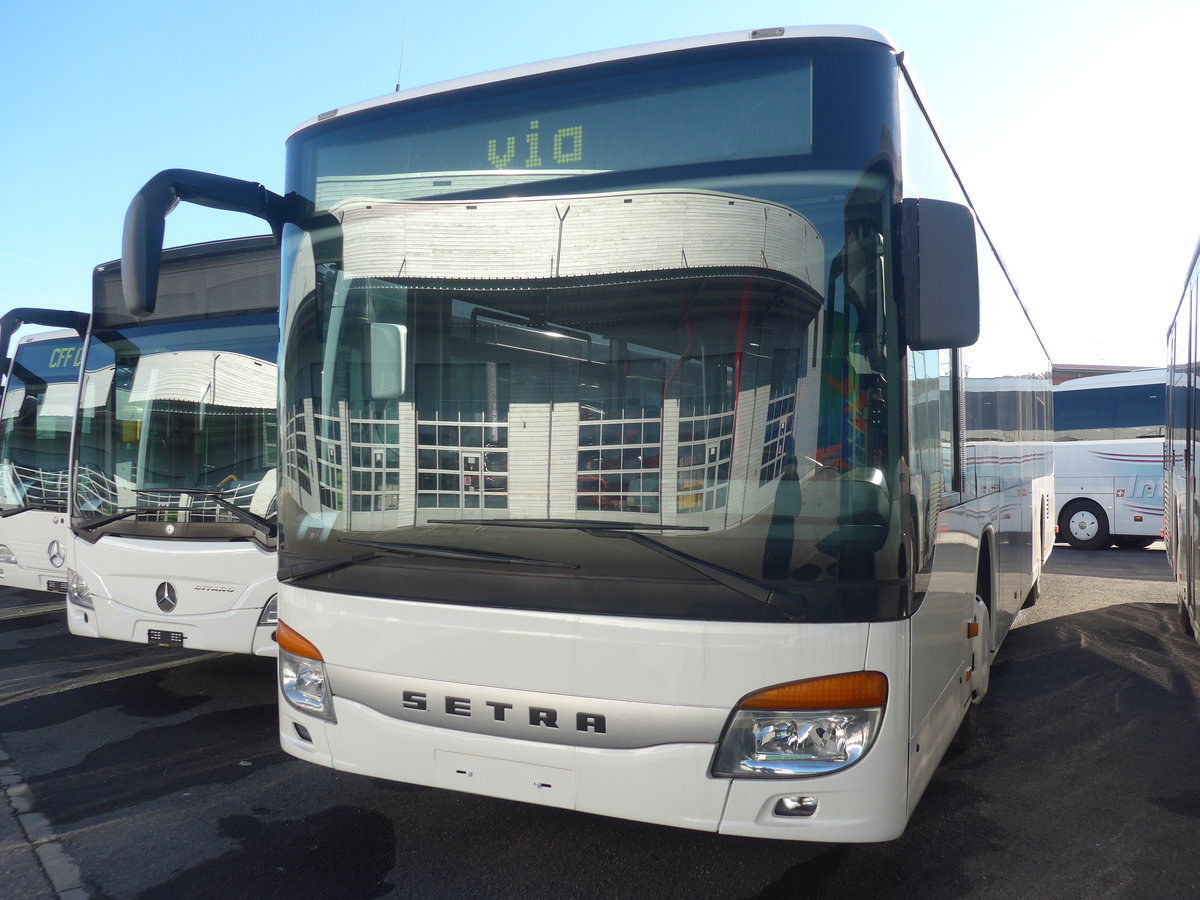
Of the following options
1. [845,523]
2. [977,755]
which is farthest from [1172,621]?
[845,523]

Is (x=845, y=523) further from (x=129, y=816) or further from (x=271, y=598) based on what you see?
(x=271, y=598)

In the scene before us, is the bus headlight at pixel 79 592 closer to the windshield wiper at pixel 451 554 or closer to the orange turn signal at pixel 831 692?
the windshield wiper at pixel 451 554

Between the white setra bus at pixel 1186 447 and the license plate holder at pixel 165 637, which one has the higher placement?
the white setra bus at pixel 1186 447

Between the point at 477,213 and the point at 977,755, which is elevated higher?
the point at 477,213

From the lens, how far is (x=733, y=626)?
278cm

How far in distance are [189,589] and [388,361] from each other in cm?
335

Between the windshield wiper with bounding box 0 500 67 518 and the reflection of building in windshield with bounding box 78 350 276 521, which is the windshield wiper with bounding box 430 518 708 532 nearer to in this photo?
the reflection of building in windshield with bounding box 78 350 276 521

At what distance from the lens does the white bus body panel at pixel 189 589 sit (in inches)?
224

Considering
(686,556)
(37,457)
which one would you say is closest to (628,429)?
(686,556)

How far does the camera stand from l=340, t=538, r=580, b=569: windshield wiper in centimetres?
298

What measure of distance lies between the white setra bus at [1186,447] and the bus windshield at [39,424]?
9.70 m

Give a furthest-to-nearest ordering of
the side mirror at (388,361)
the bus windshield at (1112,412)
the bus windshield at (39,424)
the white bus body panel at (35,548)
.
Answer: the bus windshield at (1112,412) → the bus windshield at (39,424) → the white bus body panel at (35,548) → the side mirror at (388,361)

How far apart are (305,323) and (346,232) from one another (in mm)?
386

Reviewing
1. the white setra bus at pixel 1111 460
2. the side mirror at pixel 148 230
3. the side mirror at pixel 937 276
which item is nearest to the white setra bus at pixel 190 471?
the side mirror at pixel 148 230
